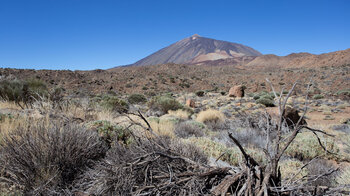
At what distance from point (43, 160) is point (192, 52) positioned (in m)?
166

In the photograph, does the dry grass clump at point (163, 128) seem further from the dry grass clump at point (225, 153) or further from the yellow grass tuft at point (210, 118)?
the yellow grass tuft at point (210, 118)

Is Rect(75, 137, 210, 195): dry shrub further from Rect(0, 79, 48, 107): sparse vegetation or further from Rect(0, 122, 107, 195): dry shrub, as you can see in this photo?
Rect(0, 79, 48, 107): sparse vegetation

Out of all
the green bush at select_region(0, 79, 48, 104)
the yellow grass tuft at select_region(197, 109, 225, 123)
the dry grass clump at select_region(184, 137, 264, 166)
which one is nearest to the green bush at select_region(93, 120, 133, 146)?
the dry grass clump at select_region(184, 137, 264, 166)

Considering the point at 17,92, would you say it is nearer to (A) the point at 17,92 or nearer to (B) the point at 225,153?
(A) the point at 17,92

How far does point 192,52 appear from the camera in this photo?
535 feet

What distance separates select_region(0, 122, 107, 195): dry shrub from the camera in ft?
7.89

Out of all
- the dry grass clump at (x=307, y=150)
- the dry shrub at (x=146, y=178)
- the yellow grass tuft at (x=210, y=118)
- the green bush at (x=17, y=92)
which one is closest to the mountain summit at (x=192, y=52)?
the yellow grass tuft at (x=210, y=118)

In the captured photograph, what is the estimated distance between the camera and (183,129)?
6156 mm

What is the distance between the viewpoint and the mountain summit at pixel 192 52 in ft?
484

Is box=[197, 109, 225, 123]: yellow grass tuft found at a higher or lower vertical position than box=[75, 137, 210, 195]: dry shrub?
lower

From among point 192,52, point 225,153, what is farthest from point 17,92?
point 192,52

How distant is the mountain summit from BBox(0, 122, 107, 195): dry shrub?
135336mm

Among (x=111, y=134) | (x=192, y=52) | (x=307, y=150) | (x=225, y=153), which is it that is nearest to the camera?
(x=225, y=153)

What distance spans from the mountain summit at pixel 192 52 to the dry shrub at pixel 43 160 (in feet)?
444
